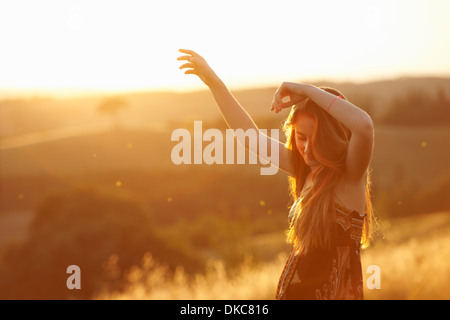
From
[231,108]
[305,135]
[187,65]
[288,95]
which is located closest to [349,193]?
[305,135]

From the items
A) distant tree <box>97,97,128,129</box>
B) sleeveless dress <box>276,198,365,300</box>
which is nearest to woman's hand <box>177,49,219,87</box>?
sleeveless dress <box>276,198,365,300</box>

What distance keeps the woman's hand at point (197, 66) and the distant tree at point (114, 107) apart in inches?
3127

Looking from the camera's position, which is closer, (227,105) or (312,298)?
(312,298)

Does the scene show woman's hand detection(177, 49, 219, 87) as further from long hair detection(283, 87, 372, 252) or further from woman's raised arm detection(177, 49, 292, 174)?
long hair detection(283, 87, 372, 252)

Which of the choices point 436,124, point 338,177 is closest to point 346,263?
point 338,177

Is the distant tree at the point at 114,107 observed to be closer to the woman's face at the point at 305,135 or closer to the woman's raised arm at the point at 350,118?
the woman's face at the point at 305,135

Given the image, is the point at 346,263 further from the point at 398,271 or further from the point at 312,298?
the point at 398,271

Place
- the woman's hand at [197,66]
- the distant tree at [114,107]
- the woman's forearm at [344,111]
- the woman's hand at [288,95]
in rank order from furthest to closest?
the distant tree at [114,107], the woman's hand at [197,66], the woman's hand at [288,95], the woman's forearm at [344,111]

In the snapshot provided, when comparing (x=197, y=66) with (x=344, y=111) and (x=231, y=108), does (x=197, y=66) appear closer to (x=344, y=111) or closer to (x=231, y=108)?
(x=231, y=108)

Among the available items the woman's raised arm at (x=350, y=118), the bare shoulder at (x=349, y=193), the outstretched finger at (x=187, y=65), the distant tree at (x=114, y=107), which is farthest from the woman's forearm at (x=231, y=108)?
the distant tree at (x=114, y=107)

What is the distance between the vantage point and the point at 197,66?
106 inches

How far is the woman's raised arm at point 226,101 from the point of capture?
2688mm

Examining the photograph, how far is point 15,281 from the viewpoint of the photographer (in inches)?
861
